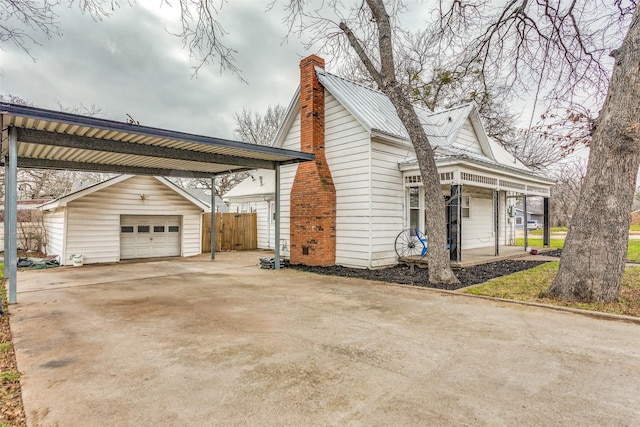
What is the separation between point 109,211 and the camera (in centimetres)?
1244

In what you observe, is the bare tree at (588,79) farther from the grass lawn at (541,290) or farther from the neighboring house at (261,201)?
the neighboring house at (261,201)

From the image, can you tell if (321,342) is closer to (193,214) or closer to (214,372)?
(214,372)

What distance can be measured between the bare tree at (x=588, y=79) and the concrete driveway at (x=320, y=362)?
1237 mm

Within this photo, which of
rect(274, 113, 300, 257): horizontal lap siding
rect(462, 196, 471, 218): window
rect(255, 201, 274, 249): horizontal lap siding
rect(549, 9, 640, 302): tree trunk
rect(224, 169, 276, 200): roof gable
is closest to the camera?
rect(549, 9, 640, 302): tree trunk

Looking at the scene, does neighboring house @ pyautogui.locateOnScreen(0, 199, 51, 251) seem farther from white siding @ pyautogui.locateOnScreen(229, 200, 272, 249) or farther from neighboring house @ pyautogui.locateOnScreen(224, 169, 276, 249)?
white siding @ pyautogui.locateOnScreen(229, 200, 272, 249)

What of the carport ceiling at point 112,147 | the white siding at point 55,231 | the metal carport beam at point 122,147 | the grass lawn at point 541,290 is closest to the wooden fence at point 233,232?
the carport ceiling at point 112,147

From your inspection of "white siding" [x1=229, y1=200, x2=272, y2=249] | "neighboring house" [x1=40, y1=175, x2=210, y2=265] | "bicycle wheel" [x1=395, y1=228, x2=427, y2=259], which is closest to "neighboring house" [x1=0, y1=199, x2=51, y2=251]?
"neighboring house" [x1=40, y1=175, x2=210, y2=265]

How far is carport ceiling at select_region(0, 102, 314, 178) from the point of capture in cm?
611

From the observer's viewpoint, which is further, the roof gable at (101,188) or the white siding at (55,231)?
the white siding at (55,231)

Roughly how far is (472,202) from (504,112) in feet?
32.5

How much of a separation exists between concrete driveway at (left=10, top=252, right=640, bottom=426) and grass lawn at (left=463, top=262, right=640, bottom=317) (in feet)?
2.02

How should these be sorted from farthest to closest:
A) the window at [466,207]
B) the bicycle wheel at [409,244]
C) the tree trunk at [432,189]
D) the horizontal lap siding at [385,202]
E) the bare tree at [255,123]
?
1. the bare tree at [255,123]
2. the window at [466,207]
3. the bicycle wheel at [409,244]
4. the horizontal lap siding at [385,202]
5. the tree trunk at [432,189]

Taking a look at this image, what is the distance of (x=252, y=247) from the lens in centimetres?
1745

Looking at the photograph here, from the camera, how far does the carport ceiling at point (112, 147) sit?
20.0 ft
